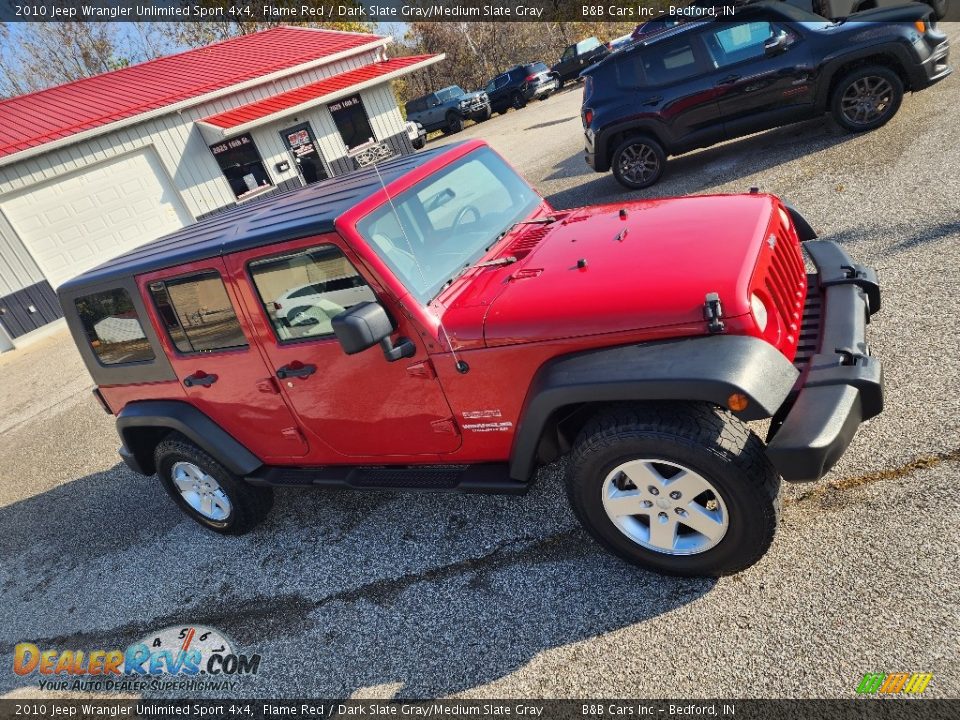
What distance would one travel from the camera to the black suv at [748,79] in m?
7.35

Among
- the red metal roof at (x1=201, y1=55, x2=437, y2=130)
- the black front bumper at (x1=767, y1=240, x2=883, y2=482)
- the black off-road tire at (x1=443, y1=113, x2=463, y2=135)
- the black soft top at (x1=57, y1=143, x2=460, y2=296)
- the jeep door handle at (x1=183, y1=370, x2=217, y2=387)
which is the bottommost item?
the black front bumper at (x1=767, y1=240, x2=883, y2=482)

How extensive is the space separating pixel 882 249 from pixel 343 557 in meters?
4.85


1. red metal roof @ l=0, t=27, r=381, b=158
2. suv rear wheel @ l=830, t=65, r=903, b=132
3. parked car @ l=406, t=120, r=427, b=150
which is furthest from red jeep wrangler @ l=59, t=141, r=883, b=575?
parked car @ l=406, t=120, r=427, b=150

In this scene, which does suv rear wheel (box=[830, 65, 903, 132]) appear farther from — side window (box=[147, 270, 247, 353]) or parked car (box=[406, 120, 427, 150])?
parked car (box=[406, 120, 427, 150])

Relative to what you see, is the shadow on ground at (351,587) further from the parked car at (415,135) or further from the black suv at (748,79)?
the parked car at (415,135)

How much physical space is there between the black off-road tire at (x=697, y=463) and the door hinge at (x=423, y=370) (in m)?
0.79

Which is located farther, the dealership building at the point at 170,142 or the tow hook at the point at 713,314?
the dealership building at the point at 170,142

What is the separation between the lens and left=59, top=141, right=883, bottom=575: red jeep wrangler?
2.56m

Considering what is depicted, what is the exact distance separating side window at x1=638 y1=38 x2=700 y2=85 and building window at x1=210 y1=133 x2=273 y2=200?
12449 millimetres

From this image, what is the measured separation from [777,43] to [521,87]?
→ 18.4 m

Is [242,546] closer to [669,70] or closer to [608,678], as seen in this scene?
[608,678]

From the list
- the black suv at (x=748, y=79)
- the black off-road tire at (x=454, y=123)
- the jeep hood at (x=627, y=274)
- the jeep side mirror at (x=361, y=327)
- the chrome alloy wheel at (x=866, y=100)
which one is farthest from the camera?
the black off-road tire at (x=454, y=123)

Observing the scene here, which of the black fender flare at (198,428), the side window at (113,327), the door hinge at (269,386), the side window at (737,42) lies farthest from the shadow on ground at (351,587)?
the side window at (737,42)

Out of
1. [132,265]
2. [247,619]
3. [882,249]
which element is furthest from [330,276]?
[882,249]
